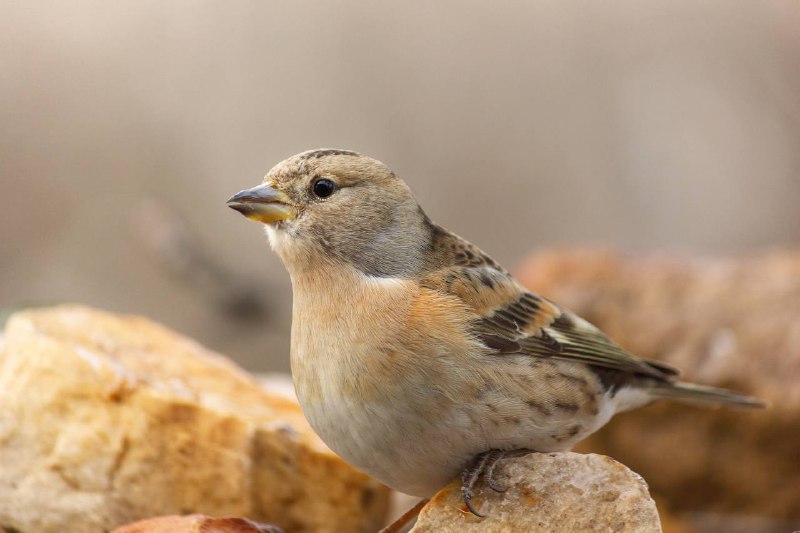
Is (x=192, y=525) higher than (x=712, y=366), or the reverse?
(x=712, y=366)

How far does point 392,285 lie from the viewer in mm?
3744

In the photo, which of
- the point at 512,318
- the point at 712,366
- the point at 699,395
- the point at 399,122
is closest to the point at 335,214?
the point at 512,318

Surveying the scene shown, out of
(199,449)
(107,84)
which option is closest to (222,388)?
(199,449)

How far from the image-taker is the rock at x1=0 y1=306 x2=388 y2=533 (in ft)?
12.5

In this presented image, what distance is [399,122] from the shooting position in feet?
34.2

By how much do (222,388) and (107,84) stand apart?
23.0ft

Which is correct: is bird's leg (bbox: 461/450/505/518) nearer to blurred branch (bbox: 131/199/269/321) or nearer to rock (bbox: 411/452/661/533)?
rock (bbox: 411/452/661/533)

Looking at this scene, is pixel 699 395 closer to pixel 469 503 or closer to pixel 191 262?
pixel 469 503

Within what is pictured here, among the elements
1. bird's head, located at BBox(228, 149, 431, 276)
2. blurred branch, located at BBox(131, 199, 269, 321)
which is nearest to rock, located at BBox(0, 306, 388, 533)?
bird's head, located at BBox(228, 149, 431, 276)

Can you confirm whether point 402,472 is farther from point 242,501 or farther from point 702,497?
point 702,497

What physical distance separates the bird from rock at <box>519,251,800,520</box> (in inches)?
61.4

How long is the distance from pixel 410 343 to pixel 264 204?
0.76m

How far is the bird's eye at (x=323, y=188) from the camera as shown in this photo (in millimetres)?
3855

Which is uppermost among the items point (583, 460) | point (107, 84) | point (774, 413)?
point (107, 84)
